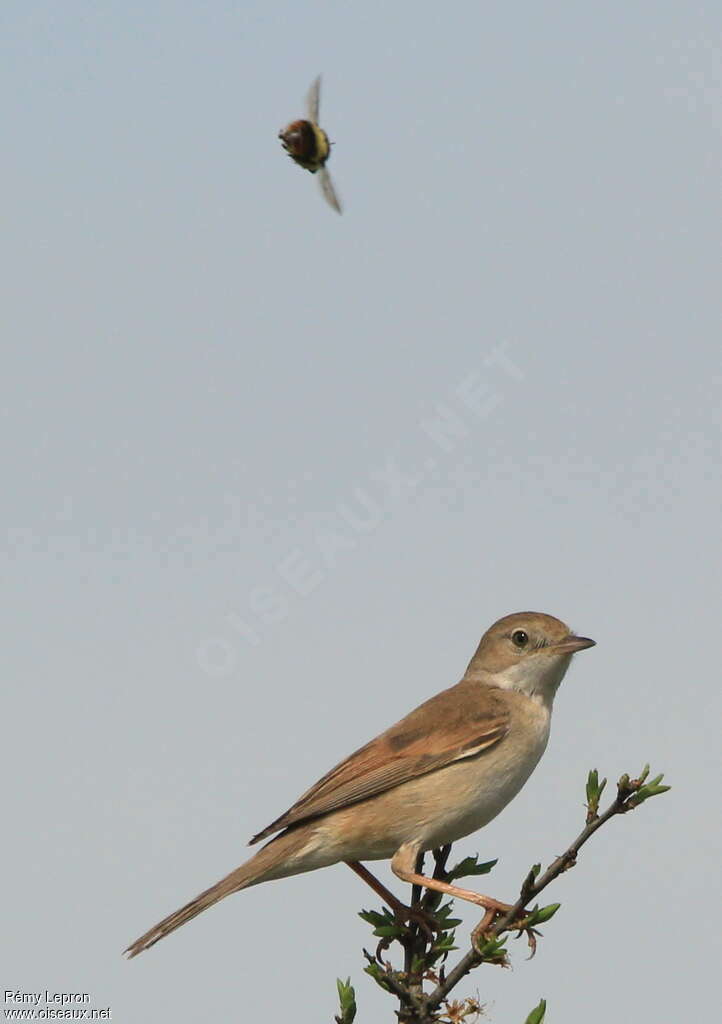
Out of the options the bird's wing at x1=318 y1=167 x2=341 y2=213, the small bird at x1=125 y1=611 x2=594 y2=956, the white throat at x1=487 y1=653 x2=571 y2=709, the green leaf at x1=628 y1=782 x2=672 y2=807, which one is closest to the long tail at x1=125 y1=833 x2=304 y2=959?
the small bird at x1=125 y1=611 x2=594 y2=956

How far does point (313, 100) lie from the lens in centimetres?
795

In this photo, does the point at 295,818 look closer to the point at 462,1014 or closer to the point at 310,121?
the point at 462,1014

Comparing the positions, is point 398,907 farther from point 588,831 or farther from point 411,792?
point 588,831

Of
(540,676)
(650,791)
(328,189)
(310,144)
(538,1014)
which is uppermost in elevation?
(310,144)

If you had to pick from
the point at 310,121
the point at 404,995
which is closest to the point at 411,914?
the point at 404,995

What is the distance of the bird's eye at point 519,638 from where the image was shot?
27.7 feet

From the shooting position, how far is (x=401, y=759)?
25.0 ft

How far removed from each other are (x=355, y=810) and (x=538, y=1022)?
2442mm

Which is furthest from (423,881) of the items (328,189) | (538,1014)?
(328,189)

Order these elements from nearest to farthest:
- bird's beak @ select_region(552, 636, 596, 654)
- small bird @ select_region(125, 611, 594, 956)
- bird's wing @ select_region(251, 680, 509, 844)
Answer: small bird @ select_region(125, 611, 594, 956)
bird's wing @ select_region(251, 680, 509, 844)
bird's beak @ select_region(552, 636, 596, 654)

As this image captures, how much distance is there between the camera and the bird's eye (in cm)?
845

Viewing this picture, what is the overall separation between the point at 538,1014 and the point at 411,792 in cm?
235

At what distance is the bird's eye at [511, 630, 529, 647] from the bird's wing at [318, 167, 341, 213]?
2963 mm

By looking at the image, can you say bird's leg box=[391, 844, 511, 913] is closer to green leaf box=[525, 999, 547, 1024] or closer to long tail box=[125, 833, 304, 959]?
long tail box=[125, 833, 304, 959]
